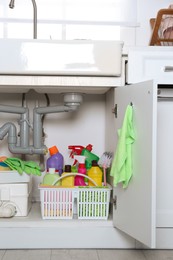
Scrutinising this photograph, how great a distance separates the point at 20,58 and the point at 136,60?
0.49 metres

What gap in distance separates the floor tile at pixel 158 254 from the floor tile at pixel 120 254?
0.02m

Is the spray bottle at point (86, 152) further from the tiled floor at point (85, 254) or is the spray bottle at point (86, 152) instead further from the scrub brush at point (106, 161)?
the tiled floor at point (85, 254)

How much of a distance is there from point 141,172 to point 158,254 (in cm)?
41

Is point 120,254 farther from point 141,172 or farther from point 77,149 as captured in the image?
point 77,149

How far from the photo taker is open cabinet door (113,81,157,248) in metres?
1.30

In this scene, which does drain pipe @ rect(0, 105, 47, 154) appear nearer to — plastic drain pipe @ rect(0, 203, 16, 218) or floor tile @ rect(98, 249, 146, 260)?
plastic drain pipe @ rect(0, 203, 16, 218)

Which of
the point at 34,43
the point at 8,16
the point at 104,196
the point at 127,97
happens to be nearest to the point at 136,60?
the point at 127,97

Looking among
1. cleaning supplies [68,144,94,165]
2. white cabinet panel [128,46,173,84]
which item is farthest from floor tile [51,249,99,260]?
white cabinet panel [128,46,173,84]

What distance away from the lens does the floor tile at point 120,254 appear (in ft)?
4.94

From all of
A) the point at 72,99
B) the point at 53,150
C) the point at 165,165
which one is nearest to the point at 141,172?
the point at 165,165

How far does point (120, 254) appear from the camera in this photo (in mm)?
1549

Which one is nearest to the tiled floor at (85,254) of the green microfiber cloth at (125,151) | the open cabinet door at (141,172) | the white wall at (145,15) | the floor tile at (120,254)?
the floor tile at (120,254)

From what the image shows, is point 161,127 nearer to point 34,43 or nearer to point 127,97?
point 127,97

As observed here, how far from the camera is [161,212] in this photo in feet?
5.22
